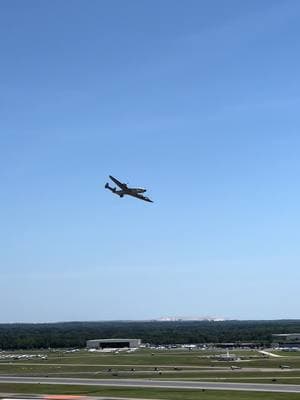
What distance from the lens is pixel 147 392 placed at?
83.9 m

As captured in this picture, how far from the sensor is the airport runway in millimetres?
86312

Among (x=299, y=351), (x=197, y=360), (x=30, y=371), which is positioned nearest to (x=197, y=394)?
(x=30, y=371)

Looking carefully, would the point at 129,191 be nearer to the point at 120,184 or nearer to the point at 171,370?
the point at 120,184

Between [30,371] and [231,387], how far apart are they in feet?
176

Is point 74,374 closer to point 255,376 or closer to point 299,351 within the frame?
point 255,376

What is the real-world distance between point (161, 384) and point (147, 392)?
10716 mm

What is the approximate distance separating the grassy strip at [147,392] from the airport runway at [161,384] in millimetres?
4098

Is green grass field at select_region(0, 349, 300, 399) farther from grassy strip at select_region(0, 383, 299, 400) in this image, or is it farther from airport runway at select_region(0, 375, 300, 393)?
airport runway at select_region(0, 375, 300, 393)

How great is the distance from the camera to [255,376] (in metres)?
106

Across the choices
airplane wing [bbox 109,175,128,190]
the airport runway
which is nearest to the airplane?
airplane wing [bbox 109,175,128,190]

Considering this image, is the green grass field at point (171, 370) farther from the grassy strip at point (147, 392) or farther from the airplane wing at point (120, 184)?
the airplane wing at point (120, 184)

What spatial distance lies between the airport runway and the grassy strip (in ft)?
13.4

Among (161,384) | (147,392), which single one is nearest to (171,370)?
(161,384)

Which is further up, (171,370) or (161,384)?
(171,370)
